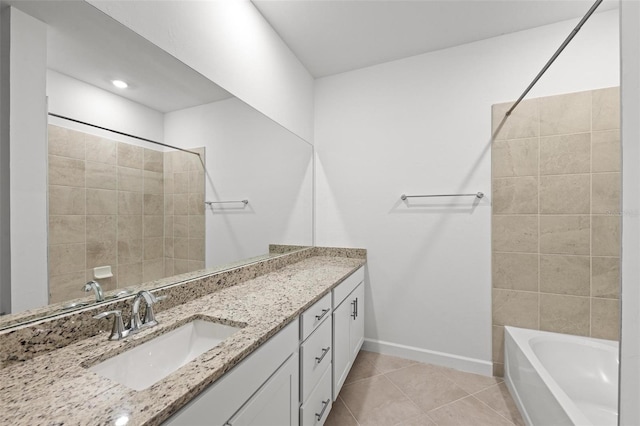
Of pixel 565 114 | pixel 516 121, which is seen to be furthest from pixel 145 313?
pixel 565 114

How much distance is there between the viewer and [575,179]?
5.63ft

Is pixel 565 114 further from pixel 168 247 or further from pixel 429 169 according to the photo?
pixel 168 247

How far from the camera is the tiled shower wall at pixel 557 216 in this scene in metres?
1.64

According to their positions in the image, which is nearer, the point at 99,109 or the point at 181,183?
the point at 99,109

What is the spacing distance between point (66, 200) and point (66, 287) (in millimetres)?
281

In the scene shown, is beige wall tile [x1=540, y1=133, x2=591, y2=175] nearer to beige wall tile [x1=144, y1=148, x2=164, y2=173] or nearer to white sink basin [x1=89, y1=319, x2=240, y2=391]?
white sink basin [x1=89, y1=319, x2=240, y2=391]

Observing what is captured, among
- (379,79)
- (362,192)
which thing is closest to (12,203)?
(362,192)

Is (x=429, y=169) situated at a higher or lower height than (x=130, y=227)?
higher

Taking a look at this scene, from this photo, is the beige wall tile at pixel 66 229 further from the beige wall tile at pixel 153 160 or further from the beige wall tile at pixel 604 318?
the beige wall tile at pixel 604 318

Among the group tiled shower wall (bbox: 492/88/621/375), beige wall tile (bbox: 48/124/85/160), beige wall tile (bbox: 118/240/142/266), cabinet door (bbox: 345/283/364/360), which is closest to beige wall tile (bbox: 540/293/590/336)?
tiled shower wall (bbox: 492/88/621/375)

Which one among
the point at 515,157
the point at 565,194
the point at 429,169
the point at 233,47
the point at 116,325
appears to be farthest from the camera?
the point at 429,169

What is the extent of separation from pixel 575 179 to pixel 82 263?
258 centimetres

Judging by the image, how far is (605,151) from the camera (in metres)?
1.58

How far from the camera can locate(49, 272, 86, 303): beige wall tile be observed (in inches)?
33.1
